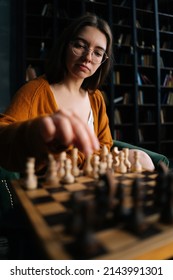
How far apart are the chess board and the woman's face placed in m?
0.77

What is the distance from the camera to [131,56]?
13.1 feet

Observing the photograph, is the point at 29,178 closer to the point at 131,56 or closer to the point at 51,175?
the point at 51,175

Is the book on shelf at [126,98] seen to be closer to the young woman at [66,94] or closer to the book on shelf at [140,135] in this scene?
the book on shelf at [140,135]

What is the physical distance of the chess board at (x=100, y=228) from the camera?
426 mm

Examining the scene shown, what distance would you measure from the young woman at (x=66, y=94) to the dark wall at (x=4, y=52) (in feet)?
7.37

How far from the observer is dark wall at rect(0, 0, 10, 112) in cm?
→ 345

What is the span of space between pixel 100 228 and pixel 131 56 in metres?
3.85

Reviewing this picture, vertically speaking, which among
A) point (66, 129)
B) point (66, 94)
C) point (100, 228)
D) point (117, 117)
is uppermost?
point (117, 117)

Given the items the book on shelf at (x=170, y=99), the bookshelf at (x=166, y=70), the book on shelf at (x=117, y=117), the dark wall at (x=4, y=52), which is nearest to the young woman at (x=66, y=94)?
the dark wall at (x=4, y=52)

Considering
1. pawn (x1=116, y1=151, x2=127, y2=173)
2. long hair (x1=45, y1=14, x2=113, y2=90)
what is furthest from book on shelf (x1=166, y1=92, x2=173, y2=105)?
pawn (x1=116, y1=151, x2=127, y2=173)

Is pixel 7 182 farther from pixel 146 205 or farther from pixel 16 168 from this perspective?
pixel 146 205

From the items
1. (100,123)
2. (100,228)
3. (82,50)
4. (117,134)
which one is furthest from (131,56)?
(100,228)
